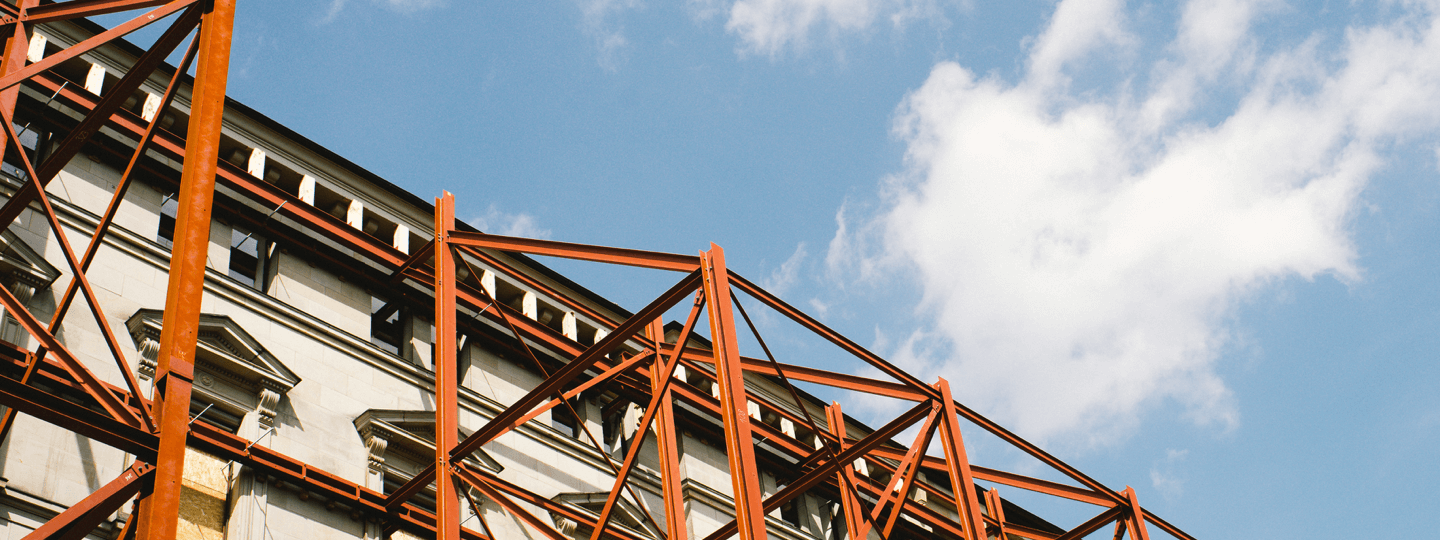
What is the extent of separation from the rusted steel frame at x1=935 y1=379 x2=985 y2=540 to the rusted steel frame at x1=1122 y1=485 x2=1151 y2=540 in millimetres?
5787

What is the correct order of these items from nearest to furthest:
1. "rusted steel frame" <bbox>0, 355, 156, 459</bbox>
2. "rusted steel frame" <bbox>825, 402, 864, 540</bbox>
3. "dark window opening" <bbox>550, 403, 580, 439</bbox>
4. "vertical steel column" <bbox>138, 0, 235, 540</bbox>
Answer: "rusted steel frame" <bbox>0, 355, 156, 459</bbox> < "vertical steel column" <bbox>138, 0, 235, 540</bbox> < "rusted steel frame" <bbox>825, 402, 864, 540</bbox> < "dark window opening" <bbox>550, 403, 580, 439</bbox>

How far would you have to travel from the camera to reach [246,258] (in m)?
20.8

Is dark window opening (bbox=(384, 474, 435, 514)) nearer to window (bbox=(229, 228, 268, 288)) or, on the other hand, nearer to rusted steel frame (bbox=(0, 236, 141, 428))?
window (bbox=(229, 228, 268, 288))

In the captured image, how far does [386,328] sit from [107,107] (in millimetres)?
11011

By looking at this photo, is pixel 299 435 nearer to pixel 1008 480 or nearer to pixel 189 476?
pixel 189 476

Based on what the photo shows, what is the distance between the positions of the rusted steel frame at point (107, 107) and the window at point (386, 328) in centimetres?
984

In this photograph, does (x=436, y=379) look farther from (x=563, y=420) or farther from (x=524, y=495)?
(x=563, y=420)

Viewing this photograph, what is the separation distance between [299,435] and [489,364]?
200 inches

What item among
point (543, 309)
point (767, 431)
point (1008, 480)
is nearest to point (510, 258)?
point (543, 309)

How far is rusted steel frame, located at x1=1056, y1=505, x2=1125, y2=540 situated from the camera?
24094 millimetres

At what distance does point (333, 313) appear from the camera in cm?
2106

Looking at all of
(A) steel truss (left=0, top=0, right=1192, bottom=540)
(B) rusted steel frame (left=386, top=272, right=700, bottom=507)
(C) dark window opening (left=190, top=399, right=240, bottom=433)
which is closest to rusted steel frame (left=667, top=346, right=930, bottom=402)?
(A) steel truss (left=0, top=0, right=1192, bottom=540)

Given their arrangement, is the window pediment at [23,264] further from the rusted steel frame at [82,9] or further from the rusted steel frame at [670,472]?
the rusted steel frame at [670,472]

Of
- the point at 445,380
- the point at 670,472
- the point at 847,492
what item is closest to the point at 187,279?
the point at 445,380
